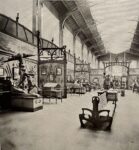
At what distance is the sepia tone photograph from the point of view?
172 inches

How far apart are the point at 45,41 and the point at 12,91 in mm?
5755

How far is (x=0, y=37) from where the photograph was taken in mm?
7992

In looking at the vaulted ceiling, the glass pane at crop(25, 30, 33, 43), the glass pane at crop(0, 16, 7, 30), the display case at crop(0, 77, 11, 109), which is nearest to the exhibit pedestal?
the display case at crop(0, 77, 11, 109)

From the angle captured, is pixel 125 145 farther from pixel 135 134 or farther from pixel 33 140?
pixel 33 140

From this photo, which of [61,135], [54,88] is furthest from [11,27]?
[61,135]

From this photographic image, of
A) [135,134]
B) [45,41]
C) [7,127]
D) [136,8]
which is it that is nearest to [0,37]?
[7,127]

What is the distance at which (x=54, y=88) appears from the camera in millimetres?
11578

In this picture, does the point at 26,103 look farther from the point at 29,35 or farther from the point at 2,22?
the point at 29,35

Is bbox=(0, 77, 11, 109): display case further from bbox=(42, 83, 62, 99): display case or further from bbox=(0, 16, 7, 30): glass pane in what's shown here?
bbox=(42, 83, 62, 99): display case

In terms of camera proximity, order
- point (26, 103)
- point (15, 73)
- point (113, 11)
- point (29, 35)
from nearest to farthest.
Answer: point (26, 103)
point (15, 73)
point (29, 35)
point (113, 11)

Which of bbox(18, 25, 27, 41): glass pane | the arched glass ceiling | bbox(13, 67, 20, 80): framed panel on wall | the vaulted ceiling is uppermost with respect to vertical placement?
the vaulted ceiling

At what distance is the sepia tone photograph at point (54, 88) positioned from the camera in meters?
4.38

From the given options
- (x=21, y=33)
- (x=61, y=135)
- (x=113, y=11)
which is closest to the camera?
(x=61, y=135)

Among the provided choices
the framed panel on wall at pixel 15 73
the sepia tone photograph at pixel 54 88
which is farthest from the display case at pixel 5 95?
the framed panel on wall at pixel 15 73
